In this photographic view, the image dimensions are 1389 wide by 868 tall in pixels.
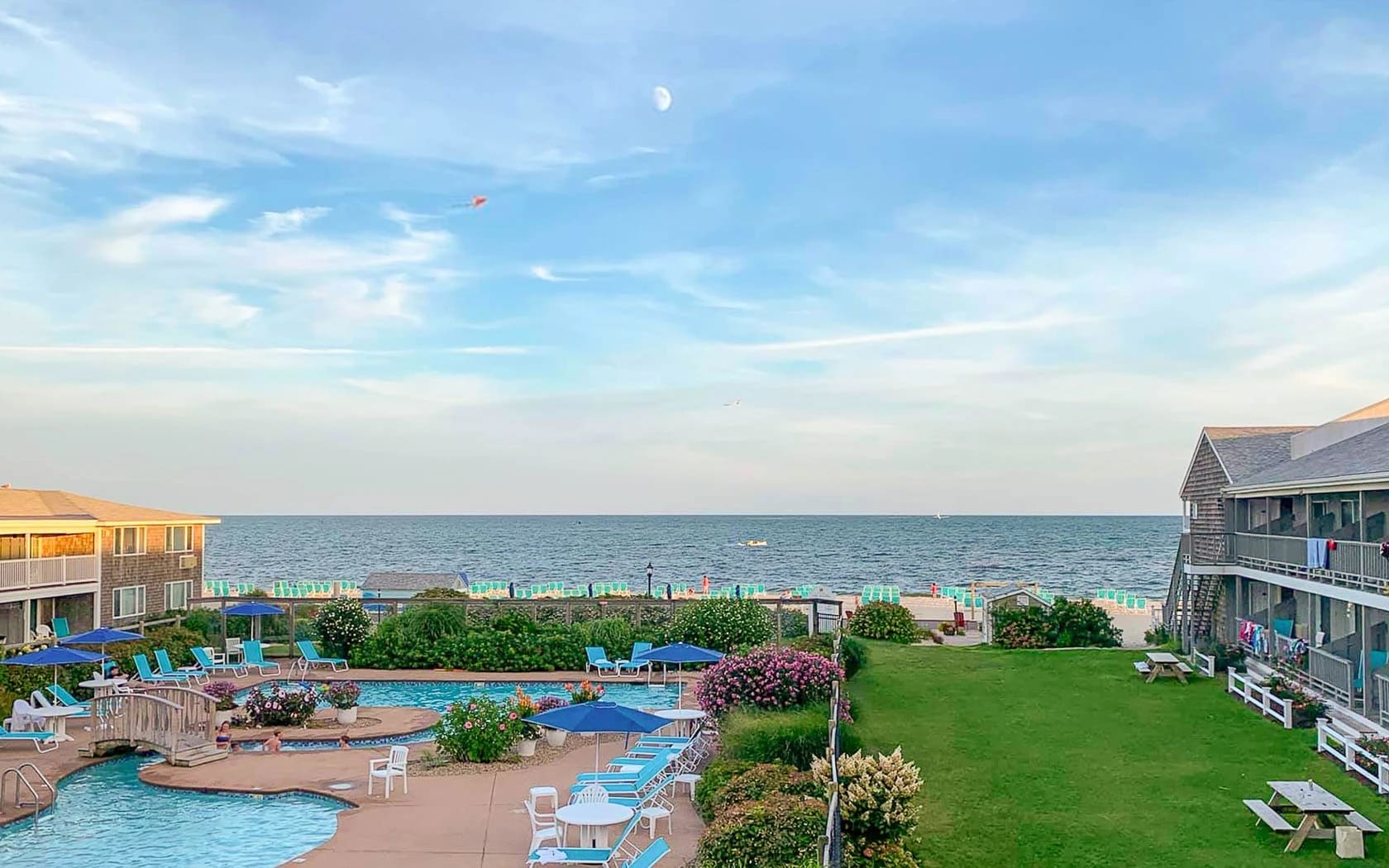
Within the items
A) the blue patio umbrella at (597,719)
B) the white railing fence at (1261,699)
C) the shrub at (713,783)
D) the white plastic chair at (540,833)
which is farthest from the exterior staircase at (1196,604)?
the white plastic chair at (540,833)

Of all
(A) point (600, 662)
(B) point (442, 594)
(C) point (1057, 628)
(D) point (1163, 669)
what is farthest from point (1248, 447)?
(B) point (442, 594)

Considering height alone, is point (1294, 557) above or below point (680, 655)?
above

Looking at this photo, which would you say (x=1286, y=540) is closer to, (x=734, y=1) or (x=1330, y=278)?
(x=1330, y=278)

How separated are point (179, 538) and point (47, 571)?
7.24m

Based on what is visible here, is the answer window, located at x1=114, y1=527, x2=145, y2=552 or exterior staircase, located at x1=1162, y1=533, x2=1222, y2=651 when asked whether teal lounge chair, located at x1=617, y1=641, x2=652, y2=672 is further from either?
window, located at x1=114, y1=527, x2=145, y2=552

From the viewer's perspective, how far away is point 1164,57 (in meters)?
24.0

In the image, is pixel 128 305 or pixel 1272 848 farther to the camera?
pixel 128 305

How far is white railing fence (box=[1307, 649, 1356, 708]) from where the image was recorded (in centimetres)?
1931

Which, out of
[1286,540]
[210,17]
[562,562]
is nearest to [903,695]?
[1286,540]

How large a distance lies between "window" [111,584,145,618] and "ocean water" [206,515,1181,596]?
2187 inches

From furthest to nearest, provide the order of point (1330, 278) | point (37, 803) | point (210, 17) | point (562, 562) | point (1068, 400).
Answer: point (562, 562)
point (1068, 400)
point (1330, 278)
point (210, 17)
point (37, 803)

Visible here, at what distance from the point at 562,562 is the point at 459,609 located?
86393 mm

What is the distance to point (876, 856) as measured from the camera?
11.3m

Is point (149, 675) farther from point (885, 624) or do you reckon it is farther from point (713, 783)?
point (885, 624)
